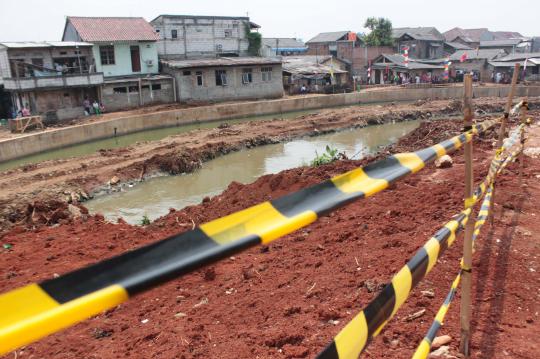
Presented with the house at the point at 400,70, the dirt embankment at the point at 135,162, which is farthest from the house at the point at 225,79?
the house at the point at 400,70

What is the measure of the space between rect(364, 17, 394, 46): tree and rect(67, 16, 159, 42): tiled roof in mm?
29711

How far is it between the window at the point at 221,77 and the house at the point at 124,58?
12.4 feet

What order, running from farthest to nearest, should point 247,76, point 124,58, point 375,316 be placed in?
point 247,76, point 124,58, point 375,316

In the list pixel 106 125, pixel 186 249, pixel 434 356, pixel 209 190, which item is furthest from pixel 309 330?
pixel 106 125

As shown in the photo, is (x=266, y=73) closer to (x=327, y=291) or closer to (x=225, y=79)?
(x=225, y=79)

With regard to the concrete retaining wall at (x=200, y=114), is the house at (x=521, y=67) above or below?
above

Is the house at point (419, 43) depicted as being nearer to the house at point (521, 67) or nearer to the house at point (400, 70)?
the house at point (400, 70)

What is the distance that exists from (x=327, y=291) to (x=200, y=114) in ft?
85.0

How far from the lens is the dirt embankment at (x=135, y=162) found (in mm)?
12588

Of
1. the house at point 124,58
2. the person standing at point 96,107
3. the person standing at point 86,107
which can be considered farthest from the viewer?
the house at point 124,58

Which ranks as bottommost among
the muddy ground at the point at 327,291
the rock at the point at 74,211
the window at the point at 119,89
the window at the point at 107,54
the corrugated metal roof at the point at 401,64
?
the rock at the point at 74,211

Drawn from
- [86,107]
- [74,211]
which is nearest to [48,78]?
[86,107]

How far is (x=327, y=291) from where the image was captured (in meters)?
4.34

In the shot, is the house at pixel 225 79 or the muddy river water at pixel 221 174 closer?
the muddy river water at pixel 221 174
